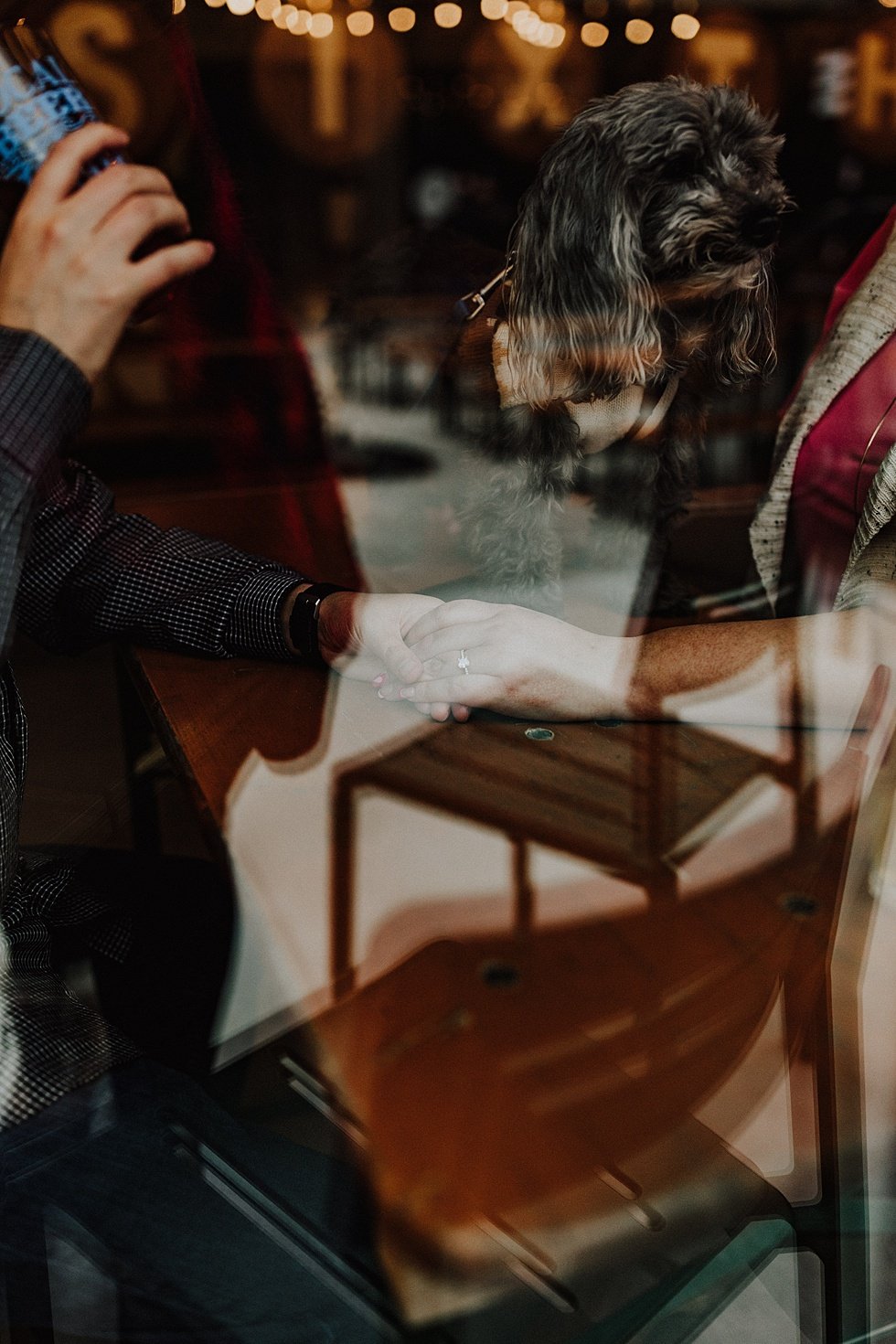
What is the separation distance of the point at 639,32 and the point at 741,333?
0.40 metres

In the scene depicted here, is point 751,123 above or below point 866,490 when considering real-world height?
above

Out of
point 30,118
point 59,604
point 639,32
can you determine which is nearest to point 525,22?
point 639,32

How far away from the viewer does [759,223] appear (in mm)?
920

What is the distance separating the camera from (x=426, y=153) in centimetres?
229

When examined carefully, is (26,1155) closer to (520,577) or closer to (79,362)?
(79,362)

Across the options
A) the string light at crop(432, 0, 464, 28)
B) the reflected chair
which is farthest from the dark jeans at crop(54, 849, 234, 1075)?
the string light at crop(432, 0, 464, 28)

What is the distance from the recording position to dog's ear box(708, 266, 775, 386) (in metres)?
0.96

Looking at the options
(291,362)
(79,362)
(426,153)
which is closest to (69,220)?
(79,362)

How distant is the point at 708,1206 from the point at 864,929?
204 mm

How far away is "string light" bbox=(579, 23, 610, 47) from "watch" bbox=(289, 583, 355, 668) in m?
0.73

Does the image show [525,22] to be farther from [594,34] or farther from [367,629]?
[367,629]

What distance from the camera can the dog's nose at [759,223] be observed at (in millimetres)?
921

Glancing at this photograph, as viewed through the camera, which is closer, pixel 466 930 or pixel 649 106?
pixel 466 930

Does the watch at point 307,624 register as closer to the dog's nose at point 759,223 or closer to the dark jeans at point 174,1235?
the dark jeans at point 174,1235
